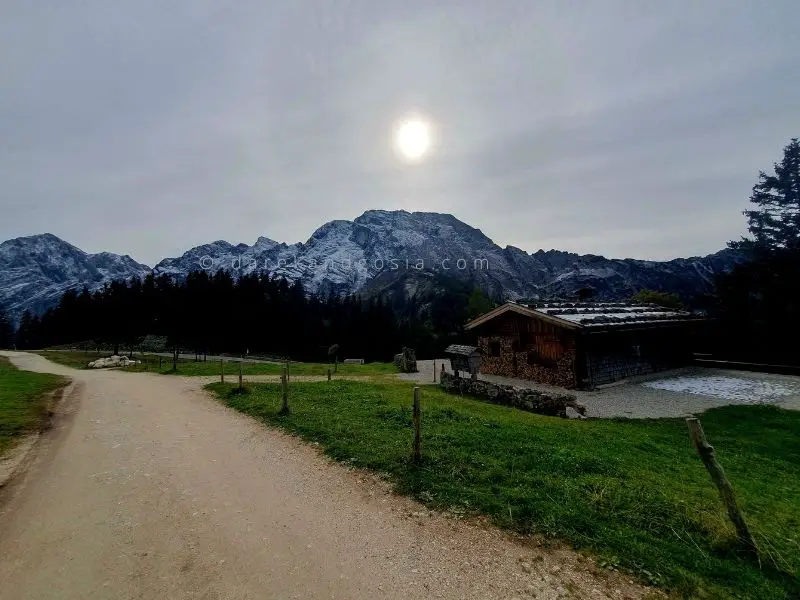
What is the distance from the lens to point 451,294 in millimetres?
127250

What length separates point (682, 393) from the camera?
22.0 meters

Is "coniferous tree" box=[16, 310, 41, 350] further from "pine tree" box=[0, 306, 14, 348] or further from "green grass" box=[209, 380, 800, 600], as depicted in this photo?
"green grass" box=[209, 380, 800, 600]

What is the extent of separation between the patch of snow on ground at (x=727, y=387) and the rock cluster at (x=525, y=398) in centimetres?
845

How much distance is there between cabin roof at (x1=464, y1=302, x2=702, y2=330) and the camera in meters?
24.0

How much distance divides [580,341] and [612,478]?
16.8m

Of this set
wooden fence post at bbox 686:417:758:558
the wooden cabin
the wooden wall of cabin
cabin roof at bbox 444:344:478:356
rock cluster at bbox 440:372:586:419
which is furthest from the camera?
the wooden wall of cabin

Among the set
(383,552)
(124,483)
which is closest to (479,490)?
(383,552)

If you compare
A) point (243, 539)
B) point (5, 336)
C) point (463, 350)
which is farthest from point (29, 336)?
point (243, 539)

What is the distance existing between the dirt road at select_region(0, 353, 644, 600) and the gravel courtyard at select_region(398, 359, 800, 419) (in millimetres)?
13894

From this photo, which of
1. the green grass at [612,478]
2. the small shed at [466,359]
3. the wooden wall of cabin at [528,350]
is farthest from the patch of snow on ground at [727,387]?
the small shed at [466,359]

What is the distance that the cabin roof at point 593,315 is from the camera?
24.0 meters

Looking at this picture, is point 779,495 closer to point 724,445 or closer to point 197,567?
point 724,445

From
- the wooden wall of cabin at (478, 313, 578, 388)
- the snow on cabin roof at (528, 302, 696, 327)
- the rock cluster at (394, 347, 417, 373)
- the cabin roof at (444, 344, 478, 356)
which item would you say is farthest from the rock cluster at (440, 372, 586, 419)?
the rock cluster at (394, 347, 417, 373)

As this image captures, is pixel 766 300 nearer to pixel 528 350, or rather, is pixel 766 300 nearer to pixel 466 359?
pixel 528 350
